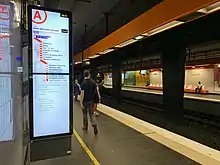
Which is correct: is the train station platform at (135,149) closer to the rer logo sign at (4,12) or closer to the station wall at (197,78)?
the rer logo sign at (4,12)

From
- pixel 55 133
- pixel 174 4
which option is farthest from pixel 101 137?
pixel 174 4

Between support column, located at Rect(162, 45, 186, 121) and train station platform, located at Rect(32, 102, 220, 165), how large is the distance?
3.30 metres

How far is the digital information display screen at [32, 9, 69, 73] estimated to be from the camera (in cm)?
312

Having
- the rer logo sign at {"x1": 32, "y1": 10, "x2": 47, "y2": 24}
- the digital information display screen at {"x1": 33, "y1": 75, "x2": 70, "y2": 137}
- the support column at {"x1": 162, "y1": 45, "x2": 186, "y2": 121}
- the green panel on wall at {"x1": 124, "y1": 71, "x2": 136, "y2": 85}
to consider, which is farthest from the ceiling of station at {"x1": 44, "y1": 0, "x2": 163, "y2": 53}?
the green panel on wall at {"x1": 124, "y1": 71, "x2": 136, "y2": 85}

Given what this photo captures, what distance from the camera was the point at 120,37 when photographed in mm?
8289

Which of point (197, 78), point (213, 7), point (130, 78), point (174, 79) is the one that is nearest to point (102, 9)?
point (174, 79)

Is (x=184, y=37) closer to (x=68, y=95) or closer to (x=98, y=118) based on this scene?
(x=98, y=118)

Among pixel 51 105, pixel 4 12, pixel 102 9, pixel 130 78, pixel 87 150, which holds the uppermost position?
pixel 102 9

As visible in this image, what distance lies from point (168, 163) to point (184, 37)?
234 inches

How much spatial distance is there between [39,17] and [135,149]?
10.7ft

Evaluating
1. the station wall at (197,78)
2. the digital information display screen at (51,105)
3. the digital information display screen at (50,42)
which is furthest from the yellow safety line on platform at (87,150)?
the station wall at (197,78)

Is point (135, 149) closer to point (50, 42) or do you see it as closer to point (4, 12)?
point (50, 42)

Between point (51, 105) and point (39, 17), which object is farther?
point (51, 105)

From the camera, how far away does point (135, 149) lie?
5.17 meters
